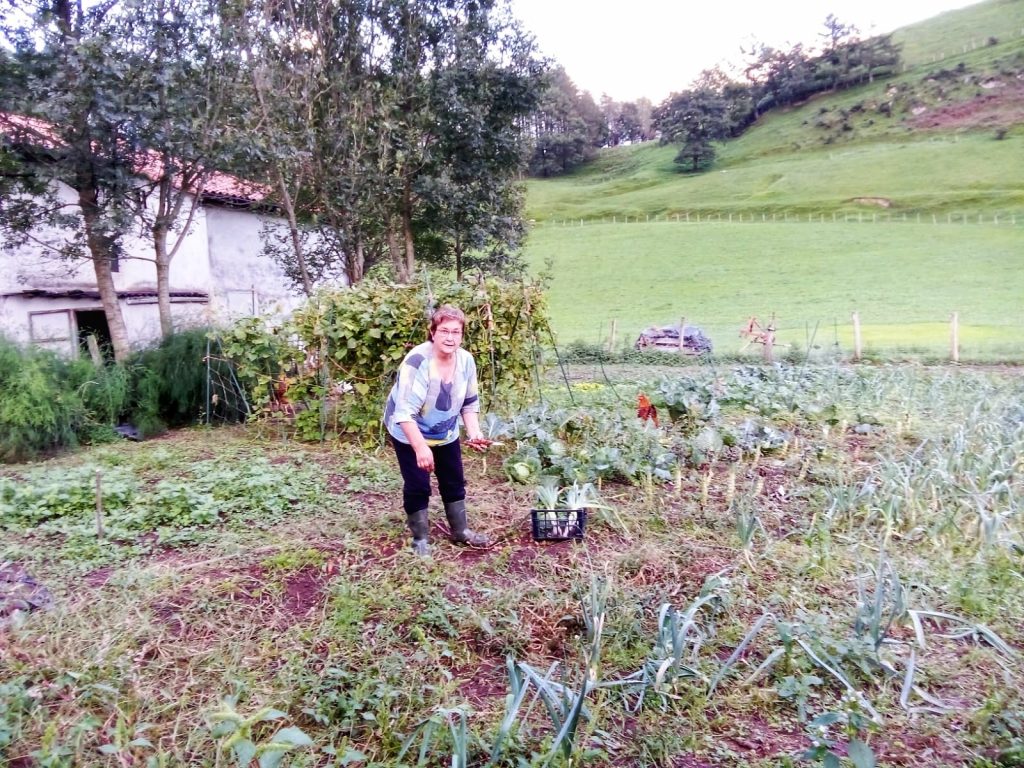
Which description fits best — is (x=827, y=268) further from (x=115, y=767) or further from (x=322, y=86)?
(x=115, y=767)

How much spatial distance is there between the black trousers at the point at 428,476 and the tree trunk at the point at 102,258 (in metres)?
6.54

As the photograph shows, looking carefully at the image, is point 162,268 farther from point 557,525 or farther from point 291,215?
point 557,525

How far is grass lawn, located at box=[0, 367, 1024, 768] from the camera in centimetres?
217

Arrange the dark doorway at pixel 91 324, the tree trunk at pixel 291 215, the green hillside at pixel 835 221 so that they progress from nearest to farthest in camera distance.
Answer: the tree trunk at pixel 291 215, the dark doorway at pixel 91 324, the green hillside at pixel 835 221

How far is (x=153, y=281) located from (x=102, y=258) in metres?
6.08

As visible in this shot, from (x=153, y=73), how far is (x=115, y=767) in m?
8.50

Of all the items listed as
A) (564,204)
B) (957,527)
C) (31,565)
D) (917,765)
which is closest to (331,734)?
(917,765)

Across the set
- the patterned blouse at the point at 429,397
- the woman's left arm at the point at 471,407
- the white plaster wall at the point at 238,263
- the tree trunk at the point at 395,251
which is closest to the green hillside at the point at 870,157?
the white plaster wall at the point at 238,263

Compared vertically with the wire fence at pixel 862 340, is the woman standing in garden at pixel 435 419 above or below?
above

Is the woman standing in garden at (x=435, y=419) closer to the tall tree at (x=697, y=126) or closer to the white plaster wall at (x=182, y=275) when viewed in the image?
the white plaster wall at (x=182, y=275)

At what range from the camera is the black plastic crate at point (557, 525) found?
3.80 metres

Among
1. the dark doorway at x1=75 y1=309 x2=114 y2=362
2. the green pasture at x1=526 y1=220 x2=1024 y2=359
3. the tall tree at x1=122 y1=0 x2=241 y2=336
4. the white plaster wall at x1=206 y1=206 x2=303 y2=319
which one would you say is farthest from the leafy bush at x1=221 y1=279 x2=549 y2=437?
the green pasture at x1=526 y1=220 x2=1024 y2=359

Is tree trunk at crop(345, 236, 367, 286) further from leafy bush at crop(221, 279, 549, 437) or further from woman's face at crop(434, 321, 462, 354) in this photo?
woman's face at crop(434, 321, 462, 354)

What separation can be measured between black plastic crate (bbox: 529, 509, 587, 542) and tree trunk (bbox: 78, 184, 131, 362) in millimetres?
7053
